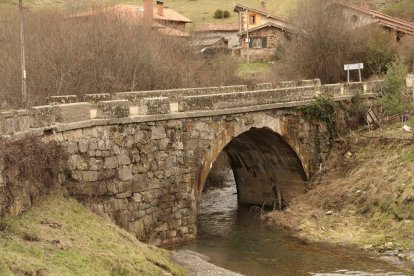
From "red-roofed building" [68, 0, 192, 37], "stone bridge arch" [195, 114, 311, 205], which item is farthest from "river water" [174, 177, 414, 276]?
"red-roofed building" [68, 0, 192, 37]

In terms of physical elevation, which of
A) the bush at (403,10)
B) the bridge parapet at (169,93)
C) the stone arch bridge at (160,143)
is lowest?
the stone arch bridge at (160,143)

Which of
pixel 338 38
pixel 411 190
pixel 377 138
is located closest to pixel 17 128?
pixel 411 190

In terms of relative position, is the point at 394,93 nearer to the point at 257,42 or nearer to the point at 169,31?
the point at 169,31

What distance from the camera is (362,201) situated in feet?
86.0

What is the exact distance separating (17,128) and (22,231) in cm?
298

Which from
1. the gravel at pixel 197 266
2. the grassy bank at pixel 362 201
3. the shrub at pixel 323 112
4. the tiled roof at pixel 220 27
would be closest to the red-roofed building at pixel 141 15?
the tiled roof at pixel 220 27

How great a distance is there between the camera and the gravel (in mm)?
19469

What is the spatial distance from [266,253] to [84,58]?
15.8m

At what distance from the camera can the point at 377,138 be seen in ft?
97.2

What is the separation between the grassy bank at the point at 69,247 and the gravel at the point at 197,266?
22.5 inches

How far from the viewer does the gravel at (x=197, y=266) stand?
1947 cm

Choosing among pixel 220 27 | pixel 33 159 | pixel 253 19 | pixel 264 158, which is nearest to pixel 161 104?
pixel 33 159

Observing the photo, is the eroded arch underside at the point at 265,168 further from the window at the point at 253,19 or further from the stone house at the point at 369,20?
the window at the point at 253,19

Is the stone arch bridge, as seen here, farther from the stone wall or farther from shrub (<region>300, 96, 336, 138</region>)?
the stone wall
